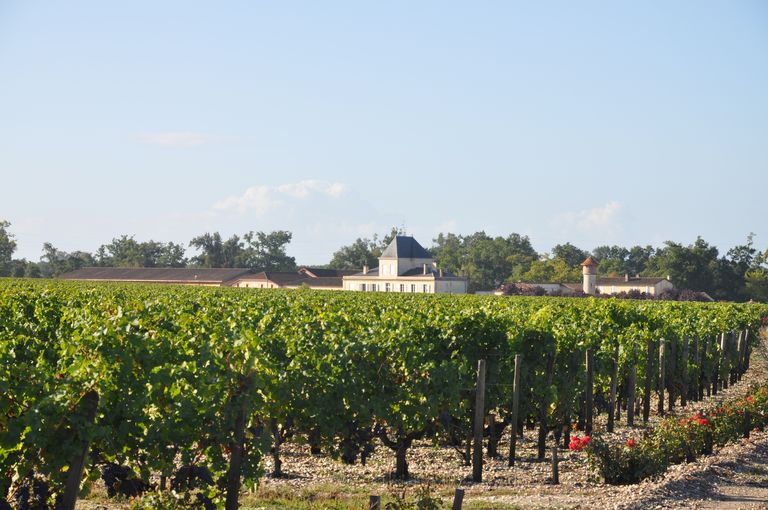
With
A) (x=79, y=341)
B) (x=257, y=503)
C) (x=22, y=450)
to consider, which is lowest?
(x=257, y=503)

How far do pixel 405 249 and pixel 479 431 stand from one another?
102m

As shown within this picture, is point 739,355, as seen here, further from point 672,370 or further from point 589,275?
point 589,275

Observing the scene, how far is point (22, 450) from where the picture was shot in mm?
7707

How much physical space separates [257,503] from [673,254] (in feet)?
372

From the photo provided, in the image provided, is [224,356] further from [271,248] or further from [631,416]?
[271,248]

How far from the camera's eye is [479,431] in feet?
41.8

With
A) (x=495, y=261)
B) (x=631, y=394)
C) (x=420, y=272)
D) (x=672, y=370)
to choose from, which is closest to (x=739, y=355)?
(x=672, y=370)

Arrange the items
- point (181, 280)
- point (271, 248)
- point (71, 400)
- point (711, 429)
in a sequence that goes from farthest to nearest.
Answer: point (271, 248), point (181, 280), point (711, 429), point (71, 400)

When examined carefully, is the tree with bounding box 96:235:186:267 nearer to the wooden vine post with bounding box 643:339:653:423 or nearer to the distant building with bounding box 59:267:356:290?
the distant building with bounding box 59:267:356:290

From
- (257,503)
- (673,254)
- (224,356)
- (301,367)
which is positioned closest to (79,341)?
(224,356)

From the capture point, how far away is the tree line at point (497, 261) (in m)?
118

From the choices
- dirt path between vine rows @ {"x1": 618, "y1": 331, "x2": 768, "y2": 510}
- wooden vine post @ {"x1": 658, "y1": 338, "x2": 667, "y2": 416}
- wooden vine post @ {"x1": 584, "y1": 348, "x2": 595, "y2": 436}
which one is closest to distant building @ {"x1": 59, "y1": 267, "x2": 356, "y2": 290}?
wooden vine post @ {"x1": 658, "y1": 338, "x2": 667, "y2": 416}

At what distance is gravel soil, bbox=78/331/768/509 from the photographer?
10727 mm

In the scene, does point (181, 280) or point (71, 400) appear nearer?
point (71, 400)
